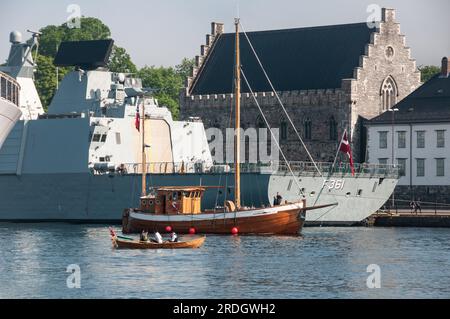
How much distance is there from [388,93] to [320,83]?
5832mm

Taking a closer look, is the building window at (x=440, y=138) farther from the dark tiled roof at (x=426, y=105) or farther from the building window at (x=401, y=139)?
the building window at (x=401, y=139)

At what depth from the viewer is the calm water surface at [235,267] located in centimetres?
5234

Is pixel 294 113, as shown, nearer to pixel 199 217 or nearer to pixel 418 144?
pixel 418 144

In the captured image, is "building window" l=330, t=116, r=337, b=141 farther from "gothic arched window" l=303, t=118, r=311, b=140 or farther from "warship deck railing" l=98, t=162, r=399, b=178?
"warship deck railing" l=98, t=162, r=399, b=178

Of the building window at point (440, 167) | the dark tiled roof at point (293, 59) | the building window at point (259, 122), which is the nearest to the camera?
the building window at point (440, 167)

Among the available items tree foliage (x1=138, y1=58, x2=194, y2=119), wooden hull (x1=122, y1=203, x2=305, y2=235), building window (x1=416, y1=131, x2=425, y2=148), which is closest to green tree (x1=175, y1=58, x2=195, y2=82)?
tree foliage (x1=138, y1=58, x2=194, y2=119)

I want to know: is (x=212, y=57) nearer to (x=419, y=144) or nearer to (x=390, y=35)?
(x=390, y=35)

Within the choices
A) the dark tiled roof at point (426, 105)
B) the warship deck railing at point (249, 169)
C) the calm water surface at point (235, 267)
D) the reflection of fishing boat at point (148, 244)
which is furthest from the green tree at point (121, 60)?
the reflection of fishing boat at point (148, 244)

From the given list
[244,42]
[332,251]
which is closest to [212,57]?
[244,42]

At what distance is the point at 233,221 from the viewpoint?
256 ft

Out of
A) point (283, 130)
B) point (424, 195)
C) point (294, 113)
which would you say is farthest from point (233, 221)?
point (283, 130)

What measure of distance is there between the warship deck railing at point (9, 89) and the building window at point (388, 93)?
194ft

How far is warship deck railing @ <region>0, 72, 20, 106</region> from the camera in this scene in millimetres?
63075

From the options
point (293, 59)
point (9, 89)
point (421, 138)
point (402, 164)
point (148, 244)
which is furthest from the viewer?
point (293, 59)
